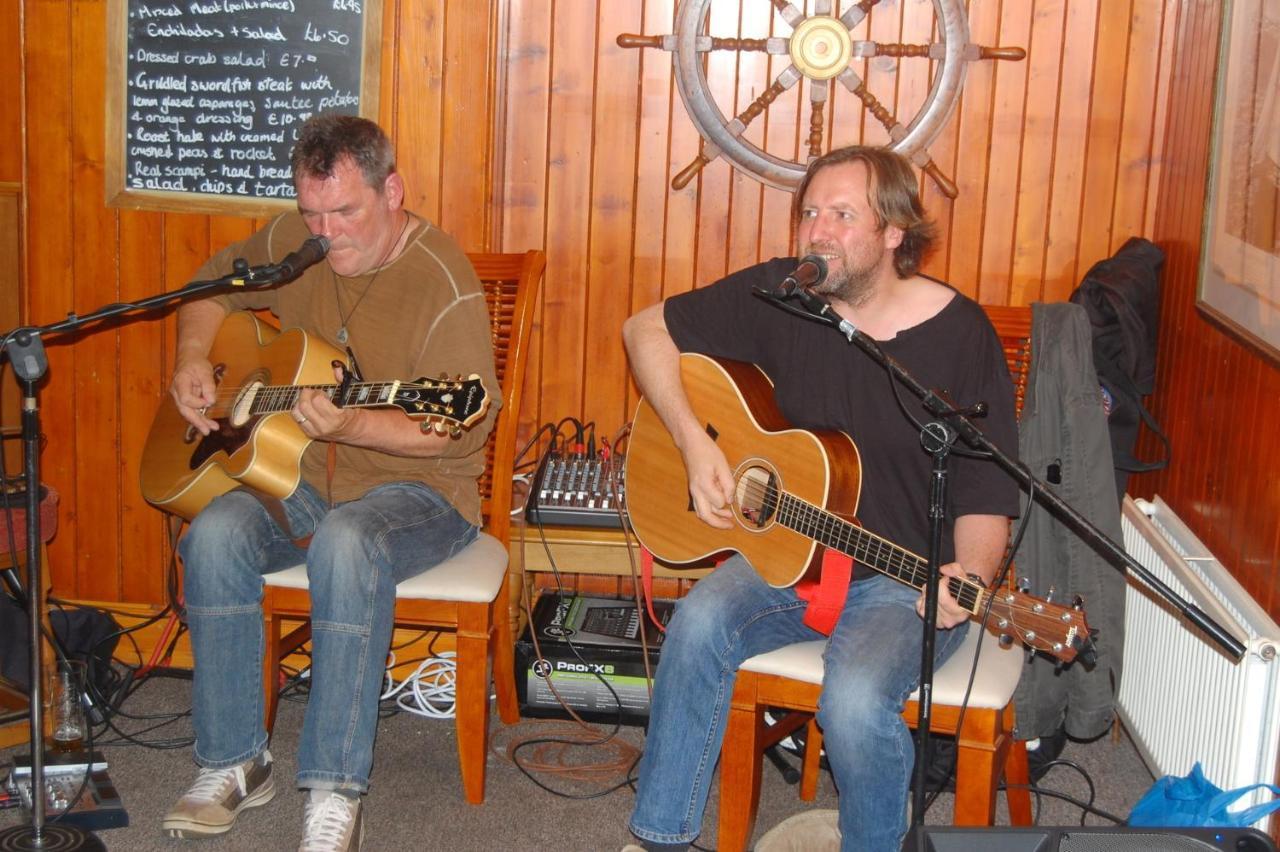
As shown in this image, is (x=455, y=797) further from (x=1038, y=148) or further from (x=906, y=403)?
(x=1038, y=148)

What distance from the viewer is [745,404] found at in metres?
2.39

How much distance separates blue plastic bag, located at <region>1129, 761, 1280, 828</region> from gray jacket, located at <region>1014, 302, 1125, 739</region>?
29 cm

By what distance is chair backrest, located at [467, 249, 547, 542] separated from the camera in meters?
2.77

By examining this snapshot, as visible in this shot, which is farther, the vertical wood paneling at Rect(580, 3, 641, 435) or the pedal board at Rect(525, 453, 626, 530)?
the vertical wood paneling at Rect(580, 3, 641, 435)

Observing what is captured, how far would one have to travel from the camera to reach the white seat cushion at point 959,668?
2.13 m

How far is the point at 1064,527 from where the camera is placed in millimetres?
2684

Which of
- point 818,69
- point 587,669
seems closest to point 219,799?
point 587,669

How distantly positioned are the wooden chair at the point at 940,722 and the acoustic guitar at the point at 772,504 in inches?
5.9

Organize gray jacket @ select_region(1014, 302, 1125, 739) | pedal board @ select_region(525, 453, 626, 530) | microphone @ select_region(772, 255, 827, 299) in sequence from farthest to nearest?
pedal board @ select_region(525, 453, 626, 530)
gray jacket @ select_region(1014, 302, 1125, 739)
microphone @ select_region(772, 255, 827, 299)

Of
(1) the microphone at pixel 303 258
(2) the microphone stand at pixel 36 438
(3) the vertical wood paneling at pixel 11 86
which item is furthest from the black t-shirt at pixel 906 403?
(3) the vertical wood paneling at pixel 11 86

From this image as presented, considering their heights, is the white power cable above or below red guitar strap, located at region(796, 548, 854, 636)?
below

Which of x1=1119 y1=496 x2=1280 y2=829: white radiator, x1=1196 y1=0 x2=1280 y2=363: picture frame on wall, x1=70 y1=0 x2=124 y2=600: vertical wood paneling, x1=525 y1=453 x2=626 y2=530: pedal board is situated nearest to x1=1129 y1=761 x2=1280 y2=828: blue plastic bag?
x1=1119 y1=496 x2=1280 y2=829: white radiator

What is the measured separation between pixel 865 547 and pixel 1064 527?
72 centimetres

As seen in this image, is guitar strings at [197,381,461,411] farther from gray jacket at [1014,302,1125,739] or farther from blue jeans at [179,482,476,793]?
gray jacket at [1014,302,1125,739]
